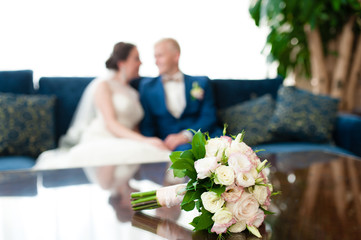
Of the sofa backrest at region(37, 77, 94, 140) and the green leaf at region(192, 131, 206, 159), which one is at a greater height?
the green leaf at region(192, 131, 206, 159)

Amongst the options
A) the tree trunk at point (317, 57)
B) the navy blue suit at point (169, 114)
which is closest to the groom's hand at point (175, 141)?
the navy blue suit at point (169, 114)

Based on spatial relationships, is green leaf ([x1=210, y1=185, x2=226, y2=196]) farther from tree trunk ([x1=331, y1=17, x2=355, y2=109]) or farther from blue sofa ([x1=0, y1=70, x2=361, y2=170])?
tree trunk ([x1=331, y1=17, x2=355, y2=109])

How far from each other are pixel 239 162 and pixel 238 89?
8.00 feet

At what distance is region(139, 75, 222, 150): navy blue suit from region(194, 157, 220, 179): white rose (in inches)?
73.4

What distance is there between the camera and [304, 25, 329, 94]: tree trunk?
3.81 metres

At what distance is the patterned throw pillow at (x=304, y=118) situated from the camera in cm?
298

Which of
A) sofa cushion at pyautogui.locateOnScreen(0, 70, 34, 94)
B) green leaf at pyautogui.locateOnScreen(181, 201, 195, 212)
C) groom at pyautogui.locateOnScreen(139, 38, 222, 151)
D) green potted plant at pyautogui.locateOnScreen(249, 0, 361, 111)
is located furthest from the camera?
green potted plant at pyautogui.locateOnScreen(249, 0, 361, 111)

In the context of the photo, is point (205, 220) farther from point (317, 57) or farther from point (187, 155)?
point (317, 57)

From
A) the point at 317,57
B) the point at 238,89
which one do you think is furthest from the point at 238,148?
the point at 317,57

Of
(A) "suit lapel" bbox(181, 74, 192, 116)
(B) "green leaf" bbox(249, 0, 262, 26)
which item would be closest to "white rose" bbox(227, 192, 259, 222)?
(A) "suit lapel" bbox(181, 74, 192, 116)

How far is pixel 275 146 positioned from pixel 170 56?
1068mm

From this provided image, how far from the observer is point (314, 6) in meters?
3.54

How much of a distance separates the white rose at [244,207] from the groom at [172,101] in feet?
6.03

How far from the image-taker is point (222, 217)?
913 mm
